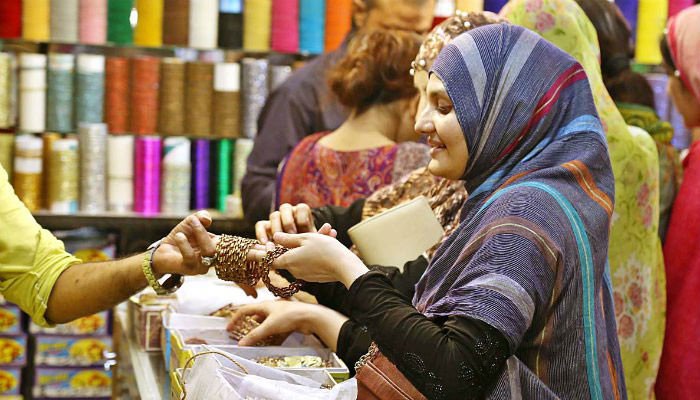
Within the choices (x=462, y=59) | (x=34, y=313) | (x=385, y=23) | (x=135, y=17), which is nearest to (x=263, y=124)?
(x=385, y=23)

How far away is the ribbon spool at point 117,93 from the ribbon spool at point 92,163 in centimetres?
7

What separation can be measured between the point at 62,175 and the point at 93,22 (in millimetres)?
683

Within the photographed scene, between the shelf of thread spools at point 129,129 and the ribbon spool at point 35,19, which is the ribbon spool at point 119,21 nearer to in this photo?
the shelf of thread spools at point 129,129

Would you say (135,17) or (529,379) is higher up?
(135,17)

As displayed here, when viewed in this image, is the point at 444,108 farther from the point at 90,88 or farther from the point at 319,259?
the point at 90,88

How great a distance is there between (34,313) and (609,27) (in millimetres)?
1712

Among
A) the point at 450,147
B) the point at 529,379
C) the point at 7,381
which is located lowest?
the point at 7,381

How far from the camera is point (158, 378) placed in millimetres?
2217

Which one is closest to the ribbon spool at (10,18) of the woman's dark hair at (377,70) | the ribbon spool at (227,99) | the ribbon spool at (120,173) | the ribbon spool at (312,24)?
the ribbon spool at (120,173)

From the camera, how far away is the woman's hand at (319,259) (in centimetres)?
165

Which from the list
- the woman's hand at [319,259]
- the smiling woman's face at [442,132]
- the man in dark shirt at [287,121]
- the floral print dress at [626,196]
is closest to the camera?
the woman's hand at [319,259]

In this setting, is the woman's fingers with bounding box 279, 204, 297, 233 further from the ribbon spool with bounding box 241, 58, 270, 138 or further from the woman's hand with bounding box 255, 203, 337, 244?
the ribbon spool with bounding box 241, 58, 270, 138

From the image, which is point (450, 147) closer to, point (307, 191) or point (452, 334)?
point (452, 334)

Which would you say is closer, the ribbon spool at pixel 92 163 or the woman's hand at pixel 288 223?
the woman's hand at pixel 288 223
